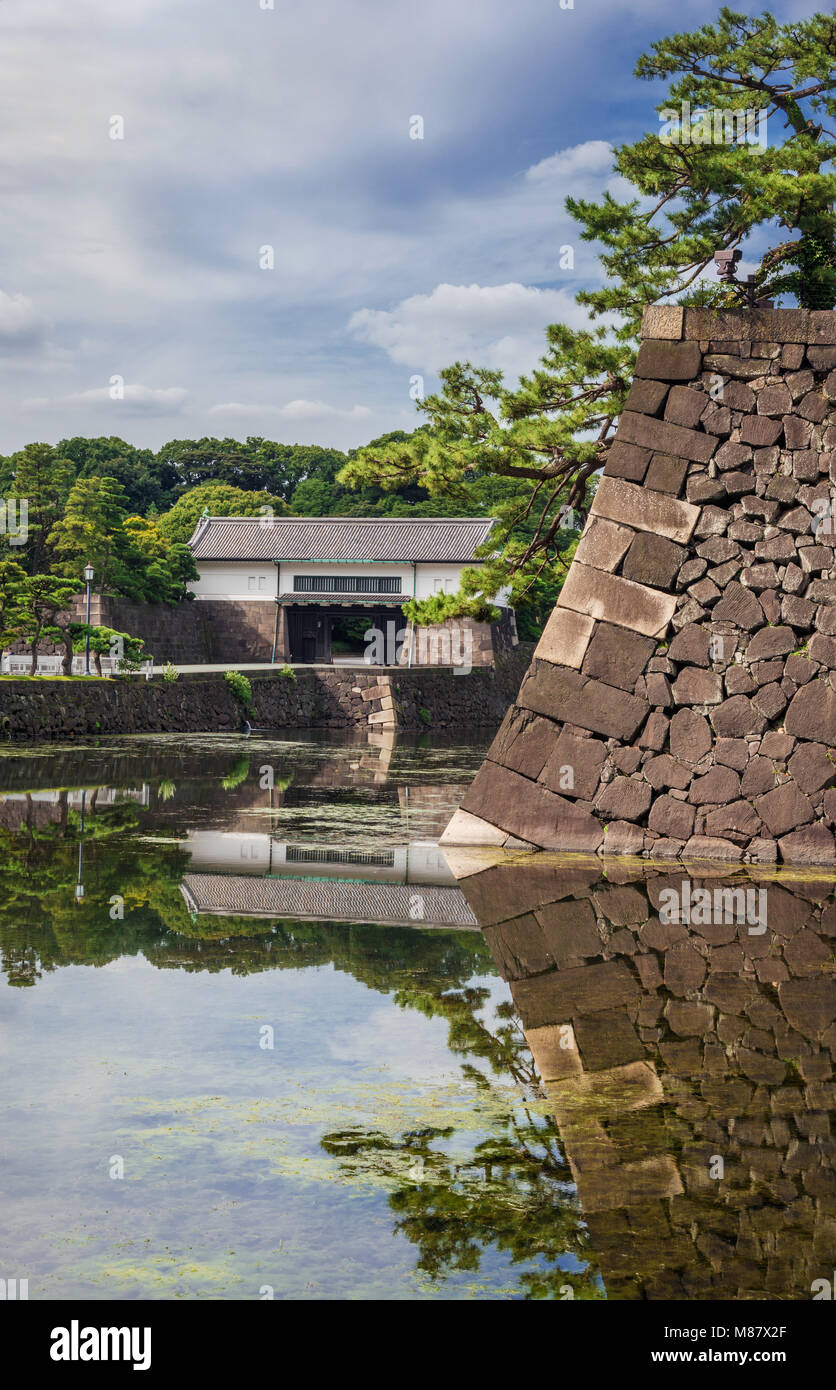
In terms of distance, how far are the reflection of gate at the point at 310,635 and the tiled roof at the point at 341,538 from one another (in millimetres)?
2846

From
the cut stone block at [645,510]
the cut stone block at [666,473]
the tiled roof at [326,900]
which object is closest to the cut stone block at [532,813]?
the tiled roof at [326,900]

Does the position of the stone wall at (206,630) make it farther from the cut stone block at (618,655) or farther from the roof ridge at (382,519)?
the cut stone block at (618,655)

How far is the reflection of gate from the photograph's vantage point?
164ft

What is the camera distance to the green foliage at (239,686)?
105ft

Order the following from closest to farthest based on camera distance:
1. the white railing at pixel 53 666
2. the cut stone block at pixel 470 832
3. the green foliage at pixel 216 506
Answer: the cut stone block at pixel 470 832 < the white railing at pixel 53 666 < the green foliage at pixel 216 506

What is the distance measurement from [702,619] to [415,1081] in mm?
6234

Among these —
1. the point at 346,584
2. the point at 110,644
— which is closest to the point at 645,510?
the point at 110,644

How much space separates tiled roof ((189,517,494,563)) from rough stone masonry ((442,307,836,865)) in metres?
35.3

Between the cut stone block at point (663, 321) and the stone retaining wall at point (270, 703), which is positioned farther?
the stone retaining wall at point (270, 703)

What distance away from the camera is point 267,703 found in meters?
34.3

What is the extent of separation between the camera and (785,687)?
986 cm
